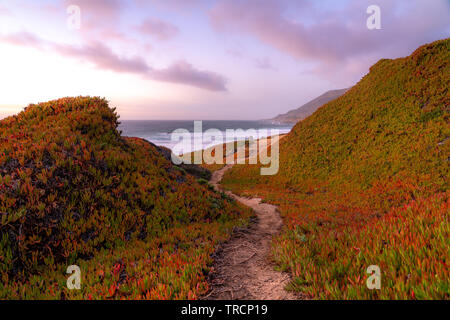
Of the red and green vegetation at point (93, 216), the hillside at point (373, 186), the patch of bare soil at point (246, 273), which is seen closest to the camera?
the hillside at point (373, 186)

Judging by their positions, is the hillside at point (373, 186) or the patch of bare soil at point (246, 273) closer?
the hillside at point (373, 186)

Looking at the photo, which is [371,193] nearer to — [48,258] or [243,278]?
[243,278]

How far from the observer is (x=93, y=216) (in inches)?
252

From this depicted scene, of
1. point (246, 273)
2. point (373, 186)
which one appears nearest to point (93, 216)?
point (246, 273)

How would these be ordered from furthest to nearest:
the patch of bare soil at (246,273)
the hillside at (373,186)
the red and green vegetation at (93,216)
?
the red and green vegetation at (93,216) < the patch of bare soil at (246,273) < the hillside at (373,186)

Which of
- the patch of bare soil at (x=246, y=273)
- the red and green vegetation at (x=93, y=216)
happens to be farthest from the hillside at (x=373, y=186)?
the red and green vegetation at (x=93, y=216)

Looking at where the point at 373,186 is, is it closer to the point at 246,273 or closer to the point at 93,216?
the point at 246,273

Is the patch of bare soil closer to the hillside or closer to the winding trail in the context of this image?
the winding trail

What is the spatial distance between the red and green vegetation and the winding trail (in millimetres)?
398

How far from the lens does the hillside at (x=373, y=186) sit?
11.4 feet

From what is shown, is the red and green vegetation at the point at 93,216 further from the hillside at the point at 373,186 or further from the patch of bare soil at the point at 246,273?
the hillside at the point at 373,186

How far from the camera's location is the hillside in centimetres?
348

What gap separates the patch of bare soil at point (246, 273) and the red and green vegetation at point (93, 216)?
39 centimetres

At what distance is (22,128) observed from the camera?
9383 mm
